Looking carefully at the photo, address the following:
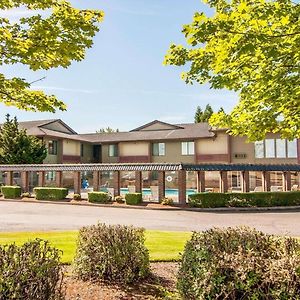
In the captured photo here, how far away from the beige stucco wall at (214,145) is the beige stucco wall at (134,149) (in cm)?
801

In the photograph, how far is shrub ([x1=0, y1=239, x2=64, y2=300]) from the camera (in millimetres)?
4070

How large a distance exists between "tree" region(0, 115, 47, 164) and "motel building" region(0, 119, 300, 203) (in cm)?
198

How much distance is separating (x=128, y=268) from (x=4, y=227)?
12474 mm

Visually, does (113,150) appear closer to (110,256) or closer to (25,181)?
(25,181)

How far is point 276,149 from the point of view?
4066 cm

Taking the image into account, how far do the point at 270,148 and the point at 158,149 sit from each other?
50.8 feet

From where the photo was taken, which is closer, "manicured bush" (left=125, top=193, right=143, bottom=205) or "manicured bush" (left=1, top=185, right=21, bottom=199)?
"manicured bush" (left=125, top=193, right=143, bottom=205)

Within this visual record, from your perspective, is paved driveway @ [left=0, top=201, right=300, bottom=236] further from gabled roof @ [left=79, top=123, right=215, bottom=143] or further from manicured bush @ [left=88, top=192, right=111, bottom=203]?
gabled roof @ [left=79, top=123, right=215, bottom=143]

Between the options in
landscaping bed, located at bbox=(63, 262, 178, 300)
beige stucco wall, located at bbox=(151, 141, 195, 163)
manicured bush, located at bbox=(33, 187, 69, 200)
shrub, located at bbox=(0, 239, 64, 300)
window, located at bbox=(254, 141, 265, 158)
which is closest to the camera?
shrub, located at bbox=(0, 239, 64, 300)

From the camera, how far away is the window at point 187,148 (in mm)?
45750

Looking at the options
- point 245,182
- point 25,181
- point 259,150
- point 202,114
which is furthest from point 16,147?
point 202,114

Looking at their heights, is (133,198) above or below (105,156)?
below

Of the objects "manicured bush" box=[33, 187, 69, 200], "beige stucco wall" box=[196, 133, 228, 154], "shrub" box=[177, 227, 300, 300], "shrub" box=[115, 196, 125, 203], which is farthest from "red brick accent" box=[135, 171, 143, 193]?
"shrub" box=[177, 227, 300, 300]

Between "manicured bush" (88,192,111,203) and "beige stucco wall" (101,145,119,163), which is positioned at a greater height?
"beige stucco wall" (101,145,119,163)
